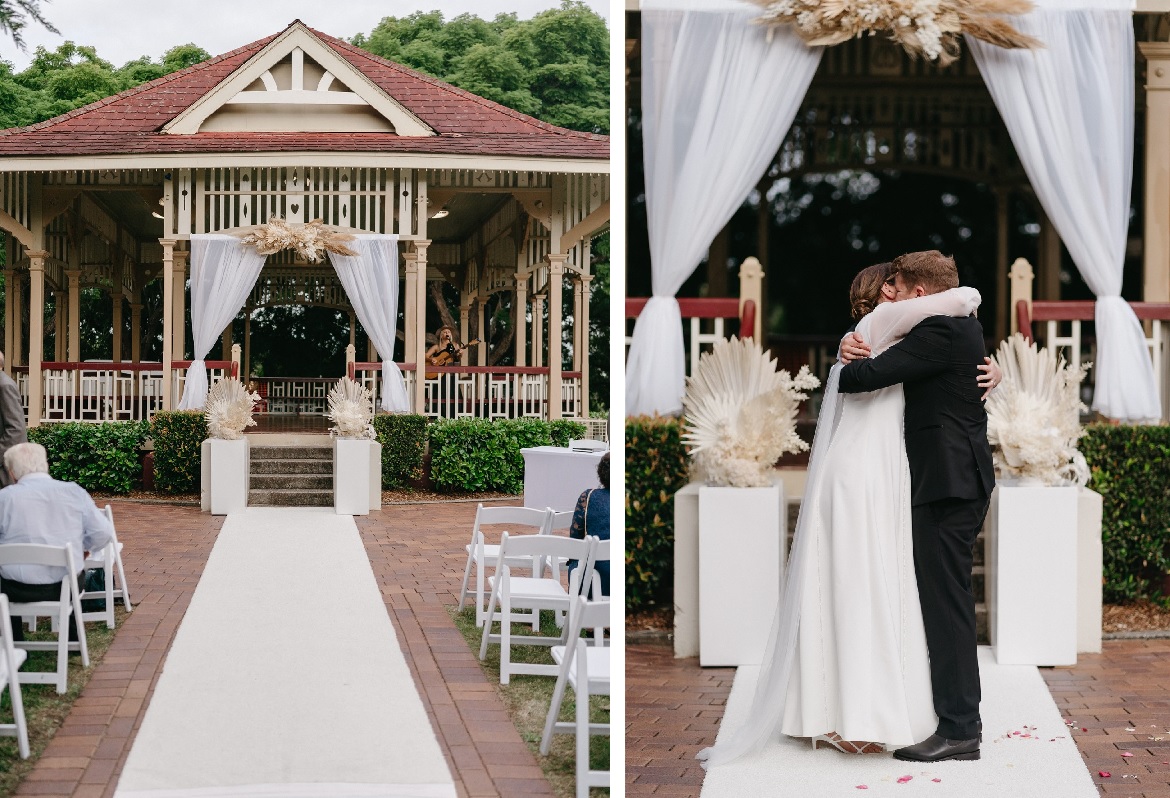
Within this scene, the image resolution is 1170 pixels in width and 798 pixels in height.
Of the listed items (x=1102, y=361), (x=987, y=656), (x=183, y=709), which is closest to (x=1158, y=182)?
(x=1102, y=361)

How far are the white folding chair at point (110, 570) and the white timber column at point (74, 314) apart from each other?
59cm

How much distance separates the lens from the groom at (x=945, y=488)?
3.94 m

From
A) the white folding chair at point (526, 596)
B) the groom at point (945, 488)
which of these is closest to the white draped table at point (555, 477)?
the white folding chair at point (526, 596)

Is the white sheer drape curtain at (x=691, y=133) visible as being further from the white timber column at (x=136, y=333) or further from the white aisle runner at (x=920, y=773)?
the white timber column at (x=136, y=333)

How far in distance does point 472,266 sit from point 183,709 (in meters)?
6.14

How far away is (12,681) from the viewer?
3.45 meters

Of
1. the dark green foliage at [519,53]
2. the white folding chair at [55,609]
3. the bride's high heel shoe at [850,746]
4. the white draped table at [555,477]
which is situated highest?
the dark green foliage at [519,53]

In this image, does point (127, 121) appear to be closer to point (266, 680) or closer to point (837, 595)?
point (266, 680)

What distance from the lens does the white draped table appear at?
5.38 metres

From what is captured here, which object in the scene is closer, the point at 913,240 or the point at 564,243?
the point at 564,243

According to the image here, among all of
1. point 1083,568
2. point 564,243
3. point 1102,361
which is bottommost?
point 1083,568

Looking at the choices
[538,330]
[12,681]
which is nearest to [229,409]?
[12,681]

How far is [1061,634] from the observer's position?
18.1 feet

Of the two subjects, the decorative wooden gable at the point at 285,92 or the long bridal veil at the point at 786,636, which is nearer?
the long bridal veil at the point at 786,636
